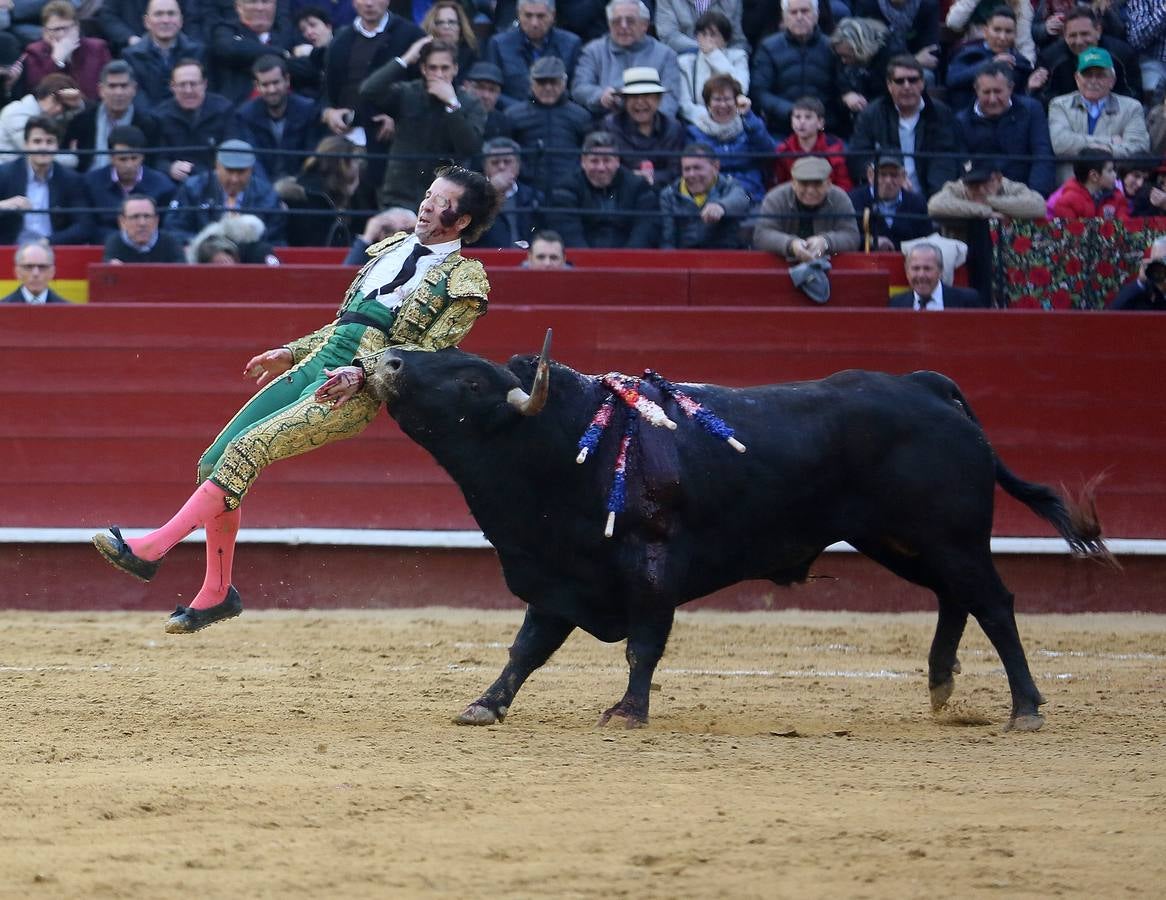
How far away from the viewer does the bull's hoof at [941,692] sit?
A: 5.95m

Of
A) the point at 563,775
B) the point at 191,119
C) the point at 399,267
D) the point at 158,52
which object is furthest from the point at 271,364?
the point at 158,52

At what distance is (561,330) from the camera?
8.65 m

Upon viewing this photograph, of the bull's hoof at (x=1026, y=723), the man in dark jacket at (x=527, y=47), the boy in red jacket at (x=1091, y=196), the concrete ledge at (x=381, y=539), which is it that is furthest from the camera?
the man in dark jacket at (x=527, y=47)

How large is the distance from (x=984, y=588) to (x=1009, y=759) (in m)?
0.80

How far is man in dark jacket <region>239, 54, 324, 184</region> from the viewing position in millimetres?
9609

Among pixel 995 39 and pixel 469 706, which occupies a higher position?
pixel 995 39

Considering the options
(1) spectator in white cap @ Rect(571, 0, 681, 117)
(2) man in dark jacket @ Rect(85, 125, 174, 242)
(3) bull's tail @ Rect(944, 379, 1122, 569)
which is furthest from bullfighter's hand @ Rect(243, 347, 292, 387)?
(1) spectator in white cap @ Rect(571, 0, 681, 117)

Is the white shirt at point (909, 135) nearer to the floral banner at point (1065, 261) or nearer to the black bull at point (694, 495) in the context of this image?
the floral banner at point (1065, 261)

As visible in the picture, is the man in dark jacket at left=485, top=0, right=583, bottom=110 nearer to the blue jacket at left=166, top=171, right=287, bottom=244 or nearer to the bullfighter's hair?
the blue jacket at left=166, top=171, right=287, bottom=244

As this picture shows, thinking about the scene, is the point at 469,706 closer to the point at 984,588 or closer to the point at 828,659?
the point at 984,588

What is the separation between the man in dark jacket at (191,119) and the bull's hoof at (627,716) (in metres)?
4.85

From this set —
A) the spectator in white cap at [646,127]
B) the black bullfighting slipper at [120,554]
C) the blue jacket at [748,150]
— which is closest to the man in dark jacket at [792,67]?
the blue jacket at [748,150]

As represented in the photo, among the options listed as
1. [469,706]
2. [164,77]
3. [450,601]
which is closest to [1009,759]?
[469,706]

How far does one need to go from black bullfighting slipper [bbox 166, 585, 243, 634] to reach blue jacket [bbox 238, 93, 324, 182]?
4549mm
